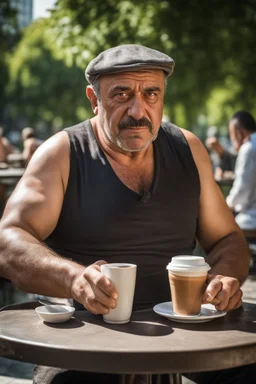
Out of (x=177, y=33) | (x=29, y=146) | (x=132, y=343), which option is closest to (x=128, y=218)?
(x=132, y=343)

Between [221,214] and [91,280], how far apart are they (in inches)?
34.7

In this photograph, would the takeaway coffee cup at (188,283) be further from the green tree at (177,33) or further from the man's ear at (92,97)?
the green tree at (177,33)

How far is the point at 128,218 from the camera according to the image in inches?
Result: 110

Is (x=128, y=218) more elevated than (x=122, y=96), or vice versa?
(x=122, y=96)

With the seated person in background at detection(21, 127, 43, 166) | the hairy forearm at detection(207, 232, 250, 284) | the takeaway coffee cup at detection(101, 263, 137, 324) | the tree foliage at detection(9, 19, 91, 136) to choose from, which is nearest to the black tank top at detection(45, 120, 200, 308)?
the hairy forearm at detection(207, 232, 250, 284)

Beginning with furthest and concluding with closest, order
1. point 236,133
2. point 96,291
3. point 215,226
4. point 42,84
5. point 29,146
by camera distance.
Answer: point 42,84
point 29,146
point 236,133
point 215,226
point 96,291

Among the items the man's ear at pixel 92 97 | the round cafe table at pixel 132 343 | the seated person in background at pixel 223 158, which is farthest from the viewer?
the seated person in background at pixel 223 158

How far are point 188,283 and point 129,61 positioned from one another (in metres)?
0.85

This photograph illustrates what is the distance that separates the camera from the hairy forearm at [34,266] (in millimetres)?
2396

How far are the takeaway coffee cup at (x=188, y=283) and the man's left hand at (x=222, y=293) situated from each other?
3 centimetres

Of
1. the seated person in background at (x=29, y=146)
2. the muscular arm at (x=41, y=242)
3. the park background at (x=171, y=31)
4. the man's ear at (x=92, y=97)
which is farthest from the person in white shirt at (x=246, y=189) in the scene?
the seated person in background at (x=29, y=146)

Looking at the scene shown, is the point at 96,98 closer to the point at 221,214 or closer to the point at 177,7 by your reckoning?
the point at 221,214

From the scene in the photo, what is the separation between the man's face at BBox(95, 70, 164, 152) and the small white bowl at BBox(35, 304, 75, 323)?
2.32ft

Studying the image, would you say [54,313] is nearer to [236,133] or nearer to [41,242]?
[41,242]
